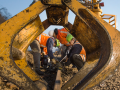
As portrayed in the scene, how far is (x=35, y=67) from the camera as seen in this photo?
128 inches

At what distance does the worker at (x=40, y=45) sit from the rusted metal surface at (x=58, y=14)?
1860 mm

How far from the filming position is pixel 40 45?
4246 mm

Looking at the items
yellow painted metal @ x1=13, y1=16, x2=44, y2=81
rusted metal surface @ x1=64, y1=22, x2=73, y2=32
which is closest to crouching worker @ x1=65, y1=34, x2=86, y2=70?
rusted metal surface @ x1=64, y1=22, x2=73, y2=32

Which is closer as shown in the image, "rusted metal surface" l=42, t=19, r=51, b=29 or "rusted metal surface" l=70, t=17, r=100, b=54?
"rusted metal surface" l=70, t=17, r=100, b=54

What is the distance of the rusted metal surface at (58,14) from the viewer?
1534 millimetres

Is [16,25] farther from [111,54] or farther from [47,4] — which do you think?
[111,54]

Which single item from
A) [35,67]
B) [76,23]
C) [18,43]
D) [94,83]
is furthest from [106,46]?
[35,67]

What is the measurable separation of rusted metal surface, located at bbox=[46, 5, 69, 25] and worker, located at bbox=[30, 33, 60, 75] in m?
1.86

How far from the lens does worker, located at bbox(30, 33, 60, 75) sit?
3.35 metres

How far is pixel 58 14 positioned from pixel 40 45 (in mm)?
2846

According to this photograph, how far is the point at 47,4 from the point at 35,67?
2680mm

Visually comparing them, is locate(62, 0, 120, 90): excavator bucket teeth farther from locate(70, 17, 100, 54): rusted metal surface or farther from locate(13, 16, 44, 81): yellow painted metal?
locate(13, 16, 44, 81): yellow painted metal

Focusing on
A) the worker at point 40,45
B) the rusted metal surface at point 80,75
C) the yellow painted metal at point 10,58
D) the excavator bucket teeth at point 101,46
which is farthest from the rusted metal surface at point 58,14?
the worker at point 40,45

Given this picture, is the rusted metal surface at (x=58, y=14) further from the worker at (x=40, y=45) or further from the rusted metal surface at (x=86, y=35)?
the worker at (x=40, y=45)
